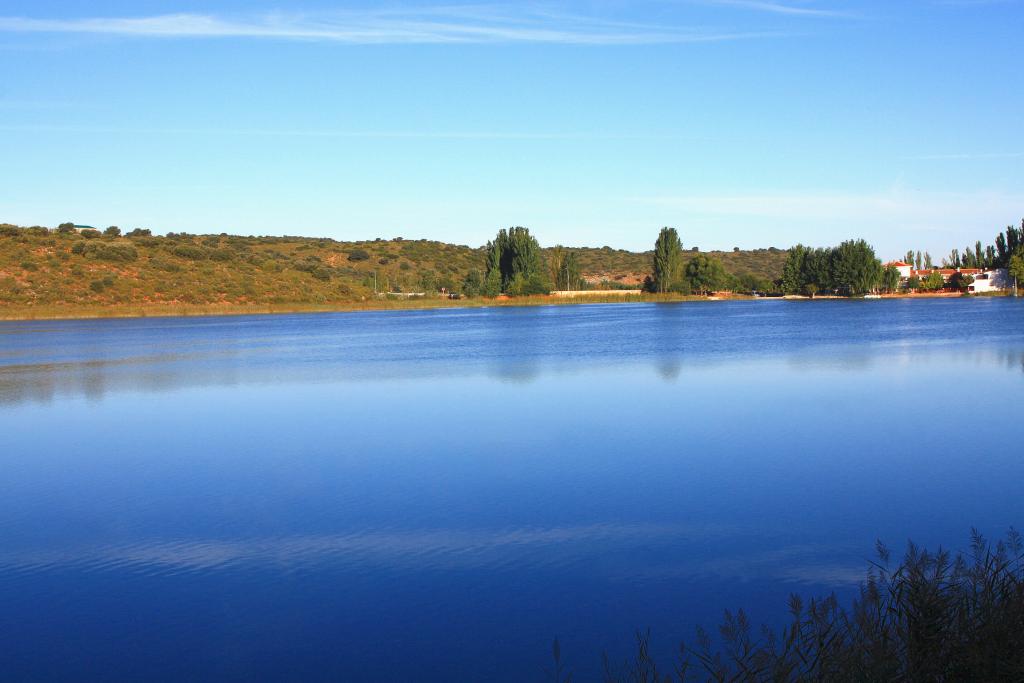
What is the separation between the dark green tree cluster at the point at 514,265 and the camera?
2847 inches

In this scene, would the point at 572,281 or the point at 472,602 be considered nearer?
the point at 472,602

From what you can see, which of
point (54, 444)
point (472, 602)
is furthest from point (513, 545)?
point (54, 444)

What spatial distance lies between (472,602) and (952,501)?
4151 mm

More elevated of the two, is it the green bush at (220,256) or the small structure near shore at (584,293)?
the green bush at (220,256)

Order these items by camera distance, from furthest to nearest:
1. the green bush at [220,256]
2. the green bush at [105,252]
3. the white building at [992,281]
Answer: the white building at [992,281] → the green bush at [220,256] → the green bush at [105,252]

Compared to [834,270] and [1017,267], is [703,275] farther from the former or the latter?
[1017,267]

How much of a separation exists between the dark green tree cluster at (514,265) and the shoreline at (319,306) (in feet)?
2.73

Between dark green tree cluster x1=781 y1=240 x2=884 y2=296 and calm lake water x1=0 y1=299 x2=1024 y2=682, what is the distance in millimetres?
67238

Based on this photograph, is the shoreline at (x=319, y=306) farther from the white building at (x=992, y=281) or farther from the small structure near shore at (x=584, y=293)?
the white building at (x=992, y=281)

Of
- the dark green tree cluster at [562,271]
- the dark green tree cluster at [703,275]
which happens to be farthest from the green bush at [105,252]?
the dark green tree cluster at [703,275]

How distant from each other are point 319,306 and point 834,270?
45115 millimetres

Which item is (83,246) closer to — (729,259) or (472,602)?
(472,602)

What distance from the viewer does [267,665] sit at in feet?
15.6

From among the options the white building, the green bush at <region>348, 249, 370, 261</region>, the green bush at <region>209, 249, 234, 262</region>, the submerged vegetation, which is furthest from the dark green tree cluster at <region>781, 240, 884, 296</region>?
the submerged vegetation
